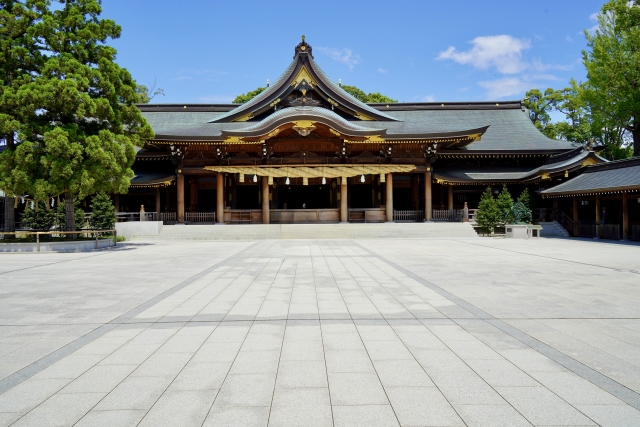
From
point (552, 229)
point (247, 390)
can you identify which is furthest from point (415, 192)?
point (247, 390)

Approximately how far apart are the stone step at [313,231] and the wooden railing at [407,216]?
2987 mm

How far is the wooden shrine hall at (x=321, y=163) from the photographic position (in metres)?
24.6

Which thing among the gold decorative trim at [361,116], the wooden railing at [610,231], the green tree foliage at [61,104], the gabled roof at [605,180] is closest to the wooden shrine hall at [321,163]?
the gold decorative trim at [361,116]

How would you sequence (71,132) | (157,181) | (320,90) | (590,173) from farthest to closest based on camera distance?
1. (320,90)
2. (157,181)
3. (590,173)
4. (71,132)

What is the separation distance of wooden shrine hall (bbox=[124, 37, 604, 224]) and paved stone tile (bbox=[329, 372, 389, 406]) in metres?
21.1

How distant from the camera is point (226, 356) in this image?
4.37 m

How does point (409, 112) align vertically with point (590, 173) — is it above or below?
above

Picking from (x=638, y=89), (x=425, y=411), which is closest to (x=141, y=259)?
(x=425, y=411)

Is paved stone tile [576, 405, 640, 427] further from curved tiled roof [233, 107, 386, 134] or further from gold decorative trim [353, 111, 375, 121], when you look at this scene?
gold decorative trim [353, 111, 375, 121]

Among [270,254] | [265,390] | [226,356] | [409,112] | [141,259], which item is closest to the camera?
[265,390]

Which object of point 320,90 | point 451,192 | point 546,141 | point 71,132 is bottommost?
point 451,192

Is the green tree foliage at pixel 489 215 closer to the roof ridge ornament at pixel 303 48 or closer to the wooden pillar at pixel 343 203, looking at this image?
the wooden pillar at pixel 343 203

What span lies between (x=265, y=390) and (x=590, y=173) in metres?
26.4

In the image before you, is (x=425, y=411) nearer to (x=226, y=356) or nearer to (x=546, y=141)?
(x=226, y=356)
